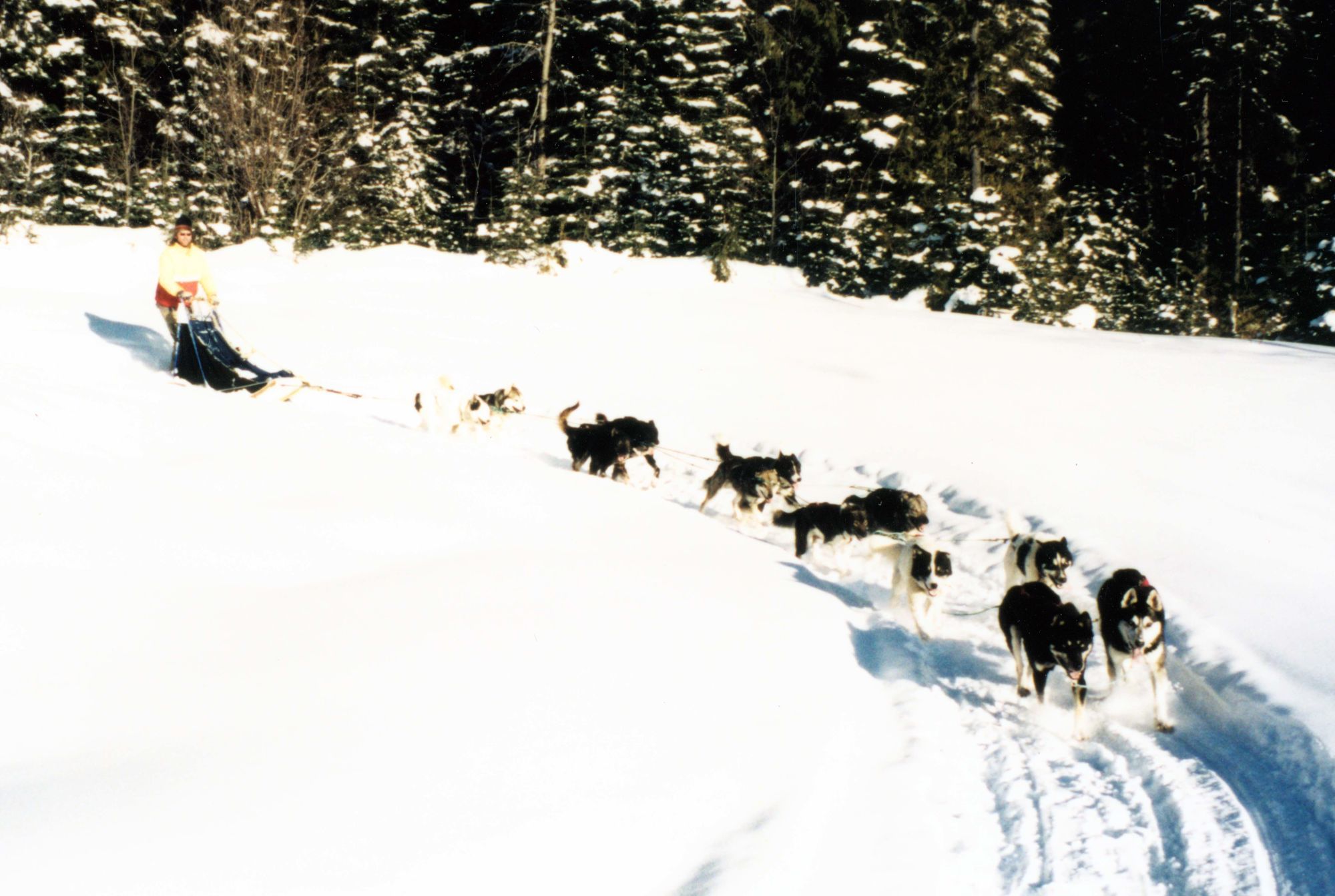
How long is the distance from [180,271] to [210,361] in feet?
3.28

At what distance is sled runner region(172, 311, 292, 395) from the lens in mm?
9609

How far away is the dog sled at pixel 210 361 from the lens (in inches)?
378

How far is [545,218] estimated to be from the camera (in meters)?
20.5

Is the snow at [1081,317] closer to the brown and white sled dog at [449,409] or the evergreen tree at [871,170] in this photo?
the evergreen tree at [871,170]

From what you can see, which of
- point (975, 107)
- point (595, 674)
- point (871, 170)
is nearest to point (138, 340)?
point (595, 674)

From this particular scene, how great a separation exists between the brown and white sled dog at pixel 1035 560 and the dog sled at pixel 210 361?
7.50 m

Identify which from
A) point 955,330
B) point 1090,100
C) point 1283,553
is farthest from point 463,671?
point 1090,100

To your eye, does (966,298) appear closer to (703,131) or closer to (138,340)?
(703,131)

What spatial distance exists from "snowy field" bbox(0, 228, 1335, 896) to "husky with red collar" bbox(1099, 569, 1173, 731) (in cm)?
16

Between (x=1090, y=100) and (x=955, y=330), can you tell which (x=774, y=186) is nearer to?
(x=955, y=330)

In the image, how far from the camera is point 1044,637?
4531 mm

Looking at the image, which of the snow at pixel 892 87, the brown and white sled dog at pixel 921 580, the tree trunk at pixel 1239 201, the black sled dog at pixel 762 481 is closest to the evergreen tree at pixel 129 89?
the snow at pixel 892 87

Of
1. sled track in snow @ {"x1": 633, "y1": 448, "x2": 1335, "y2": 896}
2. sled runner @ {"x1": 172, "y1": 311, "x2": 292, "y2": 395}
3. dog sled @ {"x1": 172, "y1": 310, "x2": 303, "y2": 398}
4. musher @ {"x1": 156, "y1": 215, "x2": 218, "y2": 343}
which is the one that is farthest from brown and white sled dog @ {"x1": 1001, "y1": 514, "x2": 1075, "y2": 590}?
musher @ {"x1": 156, "y1": 215, "x2": 218, "y2": 343}

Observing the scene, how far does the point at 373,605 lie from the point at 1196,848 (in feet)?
11.6
